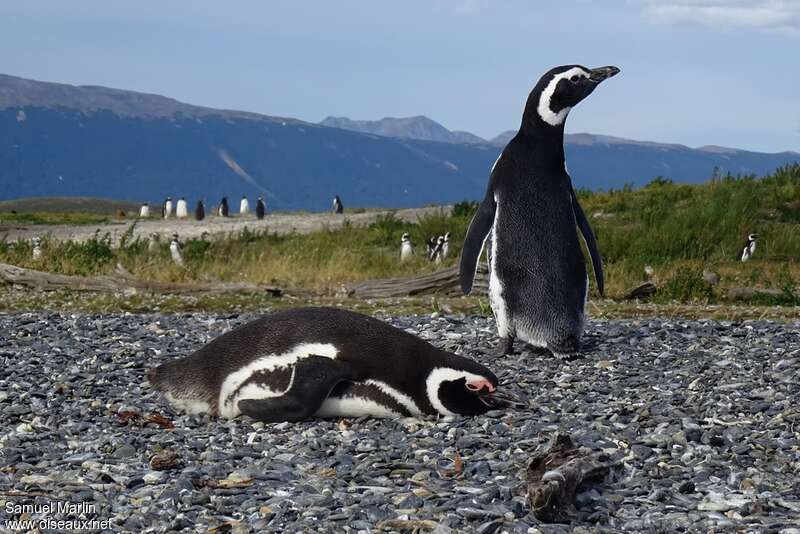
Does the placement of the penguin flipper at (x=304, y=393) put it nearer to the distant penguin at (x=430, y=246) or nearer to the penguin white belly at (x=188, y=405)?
the penguin white belly at (x=188, y=405)

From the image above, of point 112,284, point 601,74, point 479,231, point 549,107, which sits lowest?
point 112,284

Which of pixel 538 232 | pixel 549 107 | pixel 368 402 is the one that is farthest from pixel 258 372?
pixel 549 107

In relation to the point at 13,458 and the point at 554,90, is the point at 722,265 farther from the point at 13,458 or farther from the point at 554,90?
the point at 13,458

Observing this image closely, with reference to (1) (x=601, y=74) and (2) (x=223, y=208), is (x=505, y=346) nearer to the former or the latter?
(1) (x=601, y=74)

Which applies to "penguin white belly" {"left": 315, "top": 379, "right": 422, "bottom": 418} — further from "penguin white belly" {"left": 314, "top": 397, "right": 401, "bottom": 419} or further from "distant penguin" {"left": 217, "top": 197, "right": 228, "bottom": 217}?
"distant penguin" {"left": 217, "top": 197, "right": 228, "bottom": 217}

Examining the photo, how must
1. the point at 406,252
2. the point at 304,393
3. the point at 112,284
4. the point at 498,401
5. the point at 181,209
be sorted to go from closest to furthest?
the point at 304,393 → the point at 498,401 → the point at 112,284 → the point at 406,252 → the point at 181,209

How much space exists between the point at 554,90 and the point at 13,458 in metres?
4.22

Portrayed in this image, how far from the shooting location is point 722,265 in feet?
46.0

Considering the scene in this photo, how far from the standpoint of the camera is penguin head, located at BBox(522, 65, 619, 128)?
23.3ft

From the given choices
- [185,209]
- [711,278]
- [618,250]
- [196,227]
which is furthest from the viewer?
[185,209]

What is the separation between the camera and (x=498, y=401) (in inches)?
212

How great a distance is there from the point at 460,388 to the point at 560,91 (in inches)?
107

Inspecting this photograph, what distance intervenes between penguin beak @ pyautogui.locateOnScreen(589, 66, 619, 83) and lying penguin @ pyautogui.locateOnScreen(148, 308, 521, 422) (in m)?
2.66

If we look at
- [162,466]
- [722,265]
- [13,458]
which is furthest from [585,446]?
[722,265]
